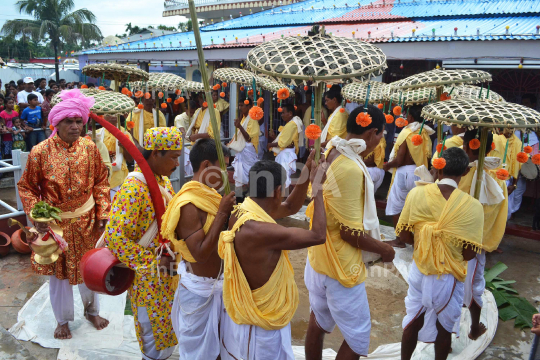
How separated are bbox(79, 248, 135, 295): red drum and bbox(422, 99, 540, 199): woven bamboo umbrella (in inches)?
106

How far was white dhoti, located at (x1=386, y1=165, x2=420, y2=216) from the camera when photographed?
6449 millimetres

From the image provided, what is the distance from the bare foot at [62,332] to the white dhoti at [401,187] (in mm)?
4717

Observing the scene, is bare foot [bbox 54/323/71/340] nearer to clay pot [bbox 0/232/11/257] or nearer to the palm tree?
clay pot [bbox 0/232/11/257]

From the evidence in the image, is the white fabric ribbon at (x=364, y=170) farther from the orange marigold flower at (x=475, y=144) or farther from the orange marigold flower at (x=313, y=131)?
the orange marigold flower at (x=475, y=144)

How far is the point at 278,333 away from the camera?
2627 millimetres

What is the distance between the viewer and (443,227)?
3.31 m

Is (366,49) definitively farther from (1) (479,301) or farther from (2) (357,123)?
(1) (479,301)

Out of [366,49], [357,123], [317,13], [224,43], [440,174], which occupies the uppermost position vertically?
[317,13]

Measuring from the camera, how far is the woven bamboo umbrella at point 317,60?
2.54 metres

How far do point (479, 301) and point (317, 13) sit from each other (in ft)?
37.9

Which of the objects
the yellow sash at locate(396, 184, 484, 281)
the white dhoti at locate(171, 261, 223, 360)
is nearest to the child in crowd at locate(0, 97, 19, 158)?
the white dhoti at locate(171, 261, 223, 360)

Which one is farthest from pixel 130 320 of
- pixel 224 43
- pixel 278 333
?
pixel 224 43

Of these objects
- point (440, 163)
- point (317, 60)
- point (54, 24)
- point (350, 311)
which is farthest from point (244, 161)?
point (54, 24)

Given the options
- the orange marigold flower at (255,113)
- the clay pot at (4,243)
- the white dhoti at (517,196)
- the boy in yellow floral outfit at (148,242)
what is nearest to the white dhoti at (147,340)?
the boy in yellow floral outfit at (148,242)
